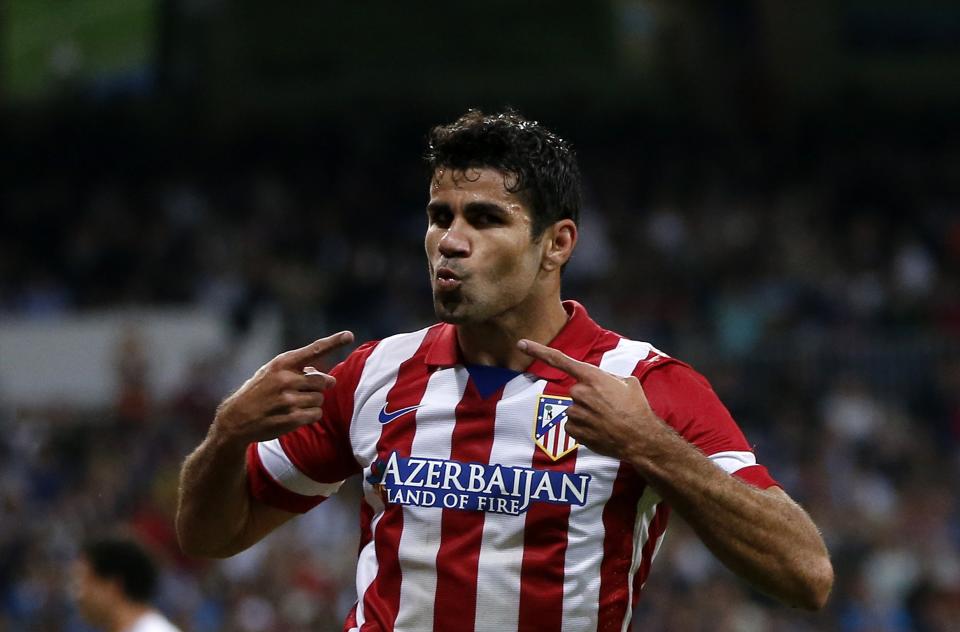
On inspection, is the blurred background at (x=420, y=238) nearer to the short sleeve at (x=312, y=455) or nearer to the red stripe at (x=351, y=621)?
the short sleeve at (x=312, y=455)

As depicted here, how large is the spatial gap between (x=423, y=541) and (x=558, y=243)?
76 cm

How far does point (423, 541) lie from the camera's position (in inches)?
135

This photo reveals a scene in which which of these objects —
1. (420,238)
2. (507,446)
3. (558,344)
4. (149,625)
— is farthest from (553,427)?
(420,238)

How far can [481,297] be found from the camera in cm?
343

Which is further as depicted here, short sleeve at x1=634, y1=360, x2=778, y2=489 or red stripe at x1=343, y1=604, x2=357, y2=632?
red stripe at x1=343, y1=604, x2=357, y2=632

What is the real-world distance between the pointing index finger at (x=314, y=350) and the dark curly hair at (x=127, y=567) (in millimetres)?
2717

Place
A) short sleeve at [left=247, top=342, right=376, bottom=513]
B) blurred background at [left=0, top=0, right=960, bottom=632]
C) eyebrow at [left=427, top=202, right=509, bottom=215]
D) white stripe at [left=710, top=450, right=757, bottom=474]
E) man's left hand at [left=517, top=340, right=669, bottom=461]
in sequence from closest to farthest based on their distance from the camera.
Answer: man's left hand at [left=517, top=340, right=669, bottom=461] → white stripe at [left=710, top=450, right=757, bottom=474] → eyebrow at [left=427, top=202, right=509, bottom=215] → short sleeve at [left=247, top=342, right=376, bottom=513] → blurred background at [left=0, top=0, right=960, bottom=632]

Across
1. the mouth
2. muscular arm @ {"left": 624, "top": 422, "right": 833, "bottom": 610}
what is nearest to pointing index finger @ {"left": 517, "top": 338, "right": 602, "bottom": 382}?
muscular arm @ {"left": 624, "top": 422, "right": 833, "bottom": 610}

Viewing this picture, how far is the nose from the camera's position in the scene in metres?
3.39

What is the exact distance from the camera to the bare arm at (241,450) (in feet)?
11.1

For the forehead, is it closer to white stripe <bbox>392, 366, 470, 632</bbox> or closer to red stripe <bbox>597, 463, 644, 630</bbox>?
white stripe <bbox>392, 366, 470, 632</bbox>

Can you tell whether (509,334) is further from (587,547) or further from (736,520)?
(736,520)

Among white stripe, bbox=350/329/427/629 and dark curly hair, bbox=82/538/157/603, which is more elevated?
white stripe, bbox=350/329/427/629

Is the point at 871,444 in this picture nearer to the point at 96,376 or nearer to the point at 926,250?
the point at 926,250
